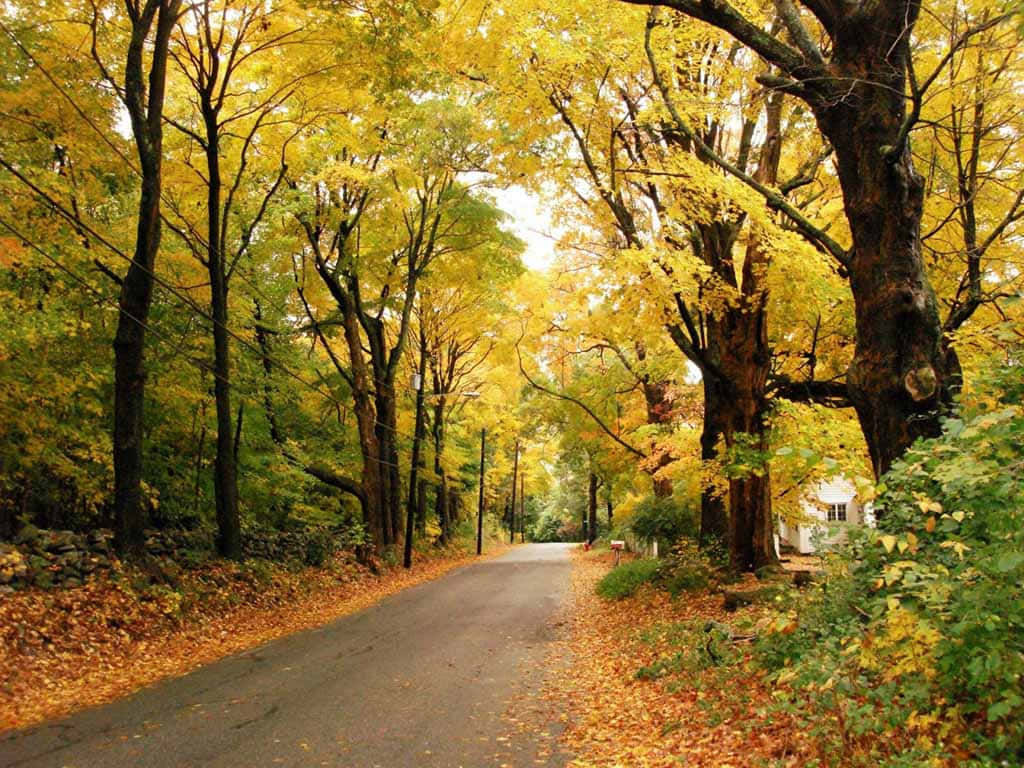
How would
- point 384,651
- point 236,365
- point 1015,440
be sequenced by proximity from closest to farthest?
point 1015,440, point 384,651, point 236,365

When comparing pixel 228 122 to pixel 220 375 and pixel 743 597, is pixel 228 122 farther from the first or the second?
pixel 743 597

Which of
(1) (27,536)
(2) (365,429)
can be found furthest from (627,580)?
(1) (27,536)

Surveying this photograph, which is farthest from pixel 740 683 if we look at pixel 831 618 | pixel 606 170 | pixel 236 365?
pixel 236 365

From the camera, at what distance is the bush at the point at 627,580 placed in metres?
14.7

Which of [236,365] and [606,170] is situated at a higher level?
[606,170]

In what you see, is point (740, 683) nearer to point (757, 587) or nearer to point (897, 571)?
point (897, 571)

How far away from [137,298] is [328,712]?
7.85 metres

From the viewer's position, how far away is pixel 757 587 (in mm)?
10273

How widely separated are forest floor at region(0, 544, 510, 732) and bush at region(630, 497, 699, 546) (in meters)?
7.67

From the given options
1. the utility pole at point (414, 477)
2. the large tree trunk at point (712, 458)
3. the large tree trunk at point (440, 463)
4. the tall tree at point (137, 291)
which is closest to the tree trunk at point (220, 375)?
the tall tree at point (137, 291)

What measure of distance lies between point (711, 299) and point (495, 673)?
676 cm

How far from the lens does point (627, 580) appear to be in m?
15.4

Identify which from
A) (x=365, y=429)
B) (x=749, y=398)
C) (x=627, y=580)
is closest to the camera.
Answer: (x=749, y=398)

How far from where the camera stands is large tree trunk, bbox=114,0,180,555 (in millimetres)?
10641
